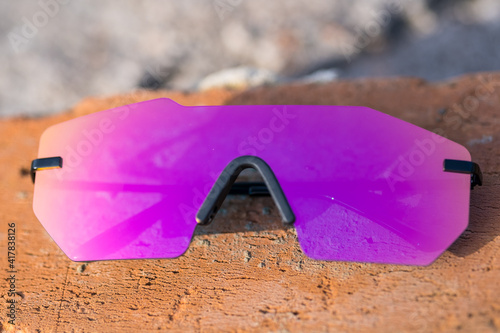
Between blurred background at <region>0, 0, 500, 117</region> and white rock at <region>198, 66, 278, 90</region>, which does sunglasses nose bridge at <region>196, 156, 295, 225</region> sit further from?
blurred background at <region>0, 0, 500, 117</region>

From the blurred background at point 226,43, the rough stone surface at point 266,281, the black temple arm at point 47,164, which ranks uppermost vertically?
the blurred background at point 226,43

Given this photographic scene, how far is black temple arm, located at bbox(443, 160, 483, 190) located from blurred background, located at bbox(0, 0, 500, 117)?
0.92 meters

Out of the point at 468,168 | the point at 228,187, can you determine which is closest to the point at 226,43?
the point at 228,187

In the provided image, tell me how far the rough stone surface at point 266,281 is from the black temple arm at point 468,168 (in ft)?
0.20

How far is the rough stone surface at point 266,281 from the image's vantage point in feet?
3.06

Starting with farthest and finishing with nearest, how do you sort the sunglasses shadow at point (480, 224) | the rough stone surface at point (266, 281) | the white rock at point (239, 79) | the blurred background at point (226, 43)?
1. the blurred background at point (226, 43)
2. the white rock at point (239, 79)
3. the sunglasses shadow at point (480, 224)
4. the rough stone surface at point (266, 281)

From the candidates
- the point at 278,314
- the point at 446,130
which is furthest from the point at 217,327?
the point at 446,130

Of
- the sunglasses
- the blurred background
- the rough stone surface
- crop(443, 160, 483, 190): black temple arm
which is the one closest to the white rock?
the blurred background

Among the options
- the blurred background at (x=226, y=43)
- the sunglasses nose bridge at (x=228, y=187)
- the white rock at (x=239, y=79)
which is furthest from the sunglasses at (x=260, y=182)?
the blurred background at (x=226, y=43)

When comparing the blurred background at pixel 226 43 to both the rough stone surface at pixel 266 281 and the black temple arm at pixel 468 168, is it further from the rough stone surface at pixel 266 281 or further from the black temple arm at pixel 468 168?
the black temple arm at pixel 468 168

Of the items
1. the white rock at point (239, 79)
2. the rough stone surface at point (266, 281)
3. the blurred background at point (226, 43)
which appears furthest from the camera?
the blurred background at point (226, 43)

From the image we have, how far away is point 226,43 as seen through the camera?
217cm

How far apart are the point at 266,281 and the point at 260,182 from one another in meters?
0.32

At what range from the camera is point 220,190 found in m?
1.13
